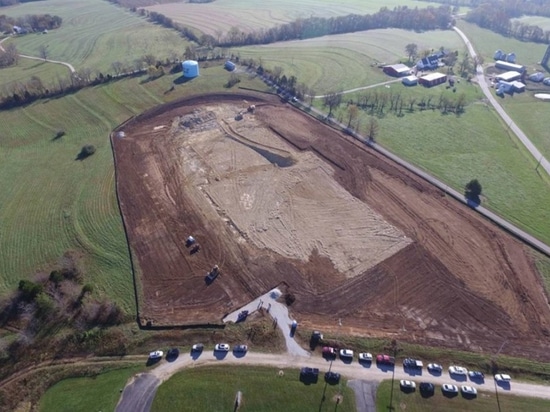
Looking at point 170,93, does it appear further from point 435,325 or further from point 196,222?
point 435,325

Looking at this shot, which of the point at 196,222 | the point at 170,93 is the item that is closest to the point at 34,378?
the point at 196,222

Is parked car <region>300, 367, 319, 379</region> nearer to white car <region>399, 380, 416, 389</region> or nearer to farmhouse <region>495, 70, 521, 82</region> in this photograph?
white car <region>399, 380, 416, 389</region>

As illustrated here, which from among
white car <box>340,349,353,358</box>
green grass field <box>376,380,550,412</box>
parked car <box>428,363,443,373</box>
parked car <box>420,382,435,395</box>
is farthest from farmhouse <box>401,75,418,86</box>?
Result: parked car <box>420,382,435,395</box>

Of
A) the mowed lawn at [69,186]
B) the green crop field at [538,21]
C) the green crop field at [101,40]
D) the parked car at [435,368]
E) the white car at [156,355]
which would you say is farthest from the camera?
the green crop field at [538,21]

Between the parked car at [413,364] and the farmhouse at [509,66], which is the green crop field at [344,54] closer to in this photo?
the farmhouse at [509,66]

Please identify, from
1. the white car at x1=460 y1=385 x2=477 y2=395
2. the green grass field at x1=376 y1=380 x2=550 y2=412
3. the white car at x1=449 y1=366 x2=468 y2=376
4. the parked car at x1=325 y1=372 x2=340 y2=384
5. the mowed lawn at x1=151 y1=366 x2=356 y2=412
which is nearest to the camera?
the mowed lawn at x1=151 y1=366 x2=356 y2=412

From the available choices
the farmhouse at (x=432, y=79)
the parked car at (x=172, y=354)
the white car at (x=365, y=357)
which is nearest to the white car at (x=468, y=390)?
the white car at (x=365, y=357)

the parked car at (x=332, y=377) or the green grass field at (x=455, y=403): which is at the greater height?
the parked car at (x=332, y=377)
